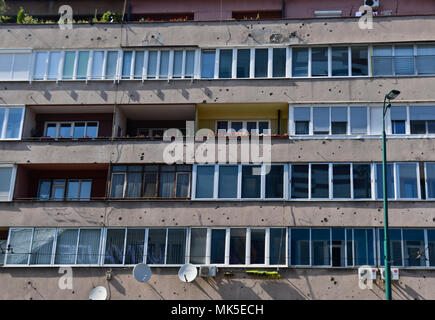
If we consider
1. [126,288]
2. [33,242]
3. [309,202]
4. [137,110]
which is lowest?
[126,288]

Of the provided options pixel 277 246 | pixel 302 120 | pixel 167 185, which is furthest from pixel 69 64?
pixel 277 246

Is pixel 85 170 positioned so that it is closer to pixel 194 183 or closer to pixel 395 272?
pixel 194 183

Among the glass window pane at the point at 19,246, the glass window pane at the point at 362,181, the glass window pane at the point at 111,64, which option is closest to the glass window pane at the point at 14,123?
the glass window pane at the point at 111,64

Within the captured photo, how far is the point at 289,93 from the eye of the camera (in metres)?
28.7

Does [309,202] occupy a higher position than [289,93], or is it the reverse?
[289,93]

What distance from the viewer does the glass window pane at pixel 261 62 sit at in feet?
96.0

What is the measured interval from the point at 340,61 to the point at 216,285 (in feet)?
40.5

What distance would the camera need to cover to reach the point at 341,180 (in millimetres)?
26906

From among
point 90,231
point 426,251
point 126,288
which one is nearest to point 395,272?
point 426,251

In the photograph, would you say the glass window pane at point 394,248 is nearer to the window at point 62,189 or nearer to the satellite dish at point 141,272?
the satellite dish at point 141,272

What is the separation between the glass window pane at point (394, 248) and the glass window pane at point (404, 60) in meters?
7.88
